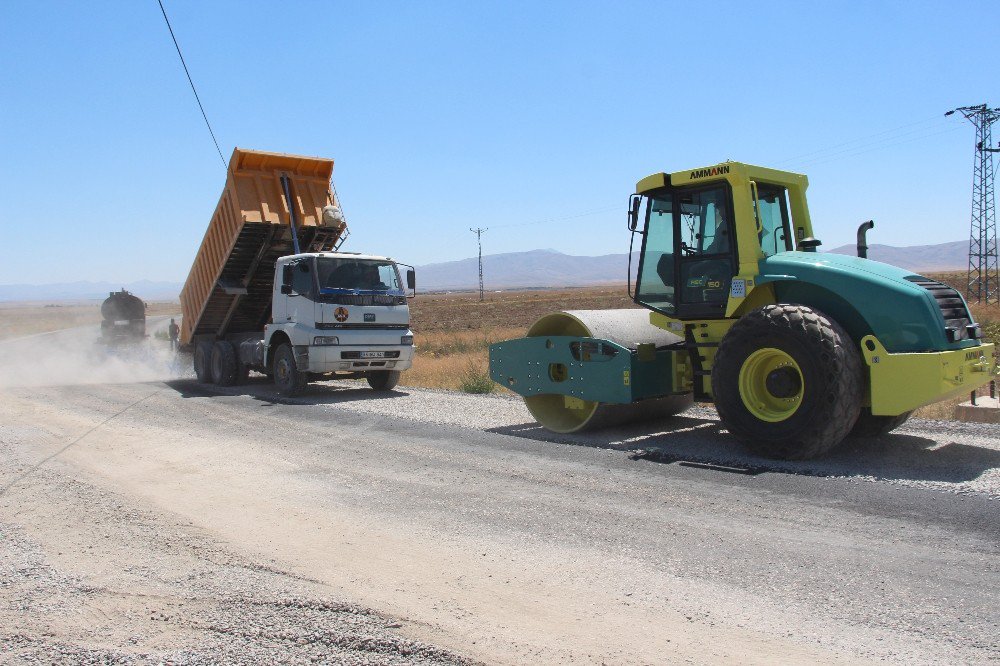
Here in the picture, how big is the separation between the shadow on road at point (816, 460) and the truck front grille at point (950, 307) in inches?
43.7

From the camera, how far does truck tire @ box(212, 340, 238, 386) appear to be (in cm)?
1627

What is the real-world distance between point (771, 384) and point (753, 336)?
1.55 ft

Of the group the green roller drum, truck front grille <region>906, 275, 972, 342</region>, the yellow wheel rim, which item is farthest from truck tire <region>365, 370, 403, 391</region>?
truck front grille <region>906, 275, 972, 342</region>

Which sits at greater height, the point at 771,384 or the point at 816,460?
the point at 771,384

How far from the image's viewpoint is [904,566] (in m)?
4.66

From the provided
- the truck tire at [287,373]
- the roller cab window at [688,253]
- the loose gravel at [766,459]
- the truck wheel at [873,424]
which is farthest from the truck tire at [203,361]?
the truck wheel at [873,424]

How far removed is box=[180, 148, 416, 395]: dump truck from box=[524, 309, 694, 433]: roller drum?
482 cm

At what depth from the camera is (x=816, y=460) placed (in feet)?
24.5

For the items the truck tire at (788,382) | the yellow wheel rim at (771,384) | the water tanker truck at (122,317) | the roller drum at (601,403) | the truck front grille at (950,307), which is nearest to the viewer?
the truck tire at (788,382)

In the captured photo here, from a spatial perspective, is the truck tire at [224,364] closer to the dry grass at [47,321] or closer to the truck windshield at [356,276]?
the truck windshield at [356,276]

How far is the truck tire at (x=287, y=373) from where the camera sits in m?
14.2

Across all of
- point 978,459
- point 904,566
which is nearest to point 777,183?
point 978,459

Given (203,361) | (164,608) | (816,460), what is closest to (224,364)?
(203,361)

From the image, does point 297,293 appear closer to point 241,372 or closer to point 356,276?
point 356,276
